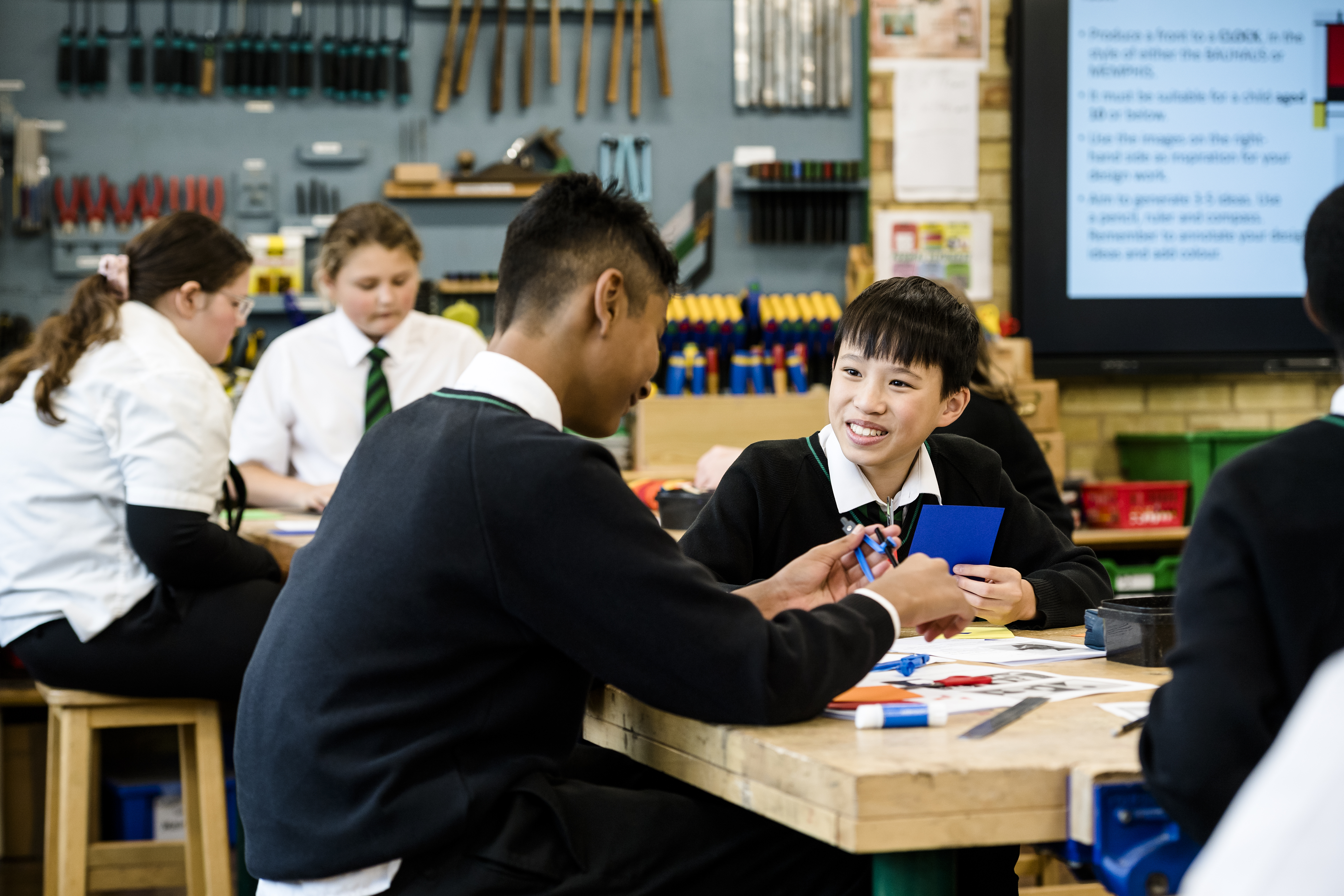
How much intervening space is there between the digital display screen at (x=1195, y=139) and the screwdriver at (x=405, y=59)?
2445 millimetres

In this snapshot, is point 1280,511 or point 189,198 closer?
point 1280,511

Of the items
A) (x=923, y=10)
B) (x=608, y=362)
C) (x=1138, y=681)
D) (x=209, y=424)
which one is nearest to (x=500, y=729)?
(x=608, y=362)

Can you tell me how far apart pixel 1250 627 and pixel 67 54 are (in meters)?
4.59

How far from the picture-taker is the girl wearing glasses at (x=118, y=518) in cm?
239

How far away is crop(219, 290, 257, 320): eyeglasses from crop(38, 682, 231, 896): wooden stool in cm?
88

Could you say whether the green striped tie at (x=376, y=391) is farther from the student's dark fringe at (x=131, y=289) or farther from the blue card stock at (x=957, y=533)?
the blue card stock at (x=957, y=533)

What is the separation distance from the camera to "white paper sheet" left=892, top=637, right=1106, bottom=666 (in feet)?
4.79

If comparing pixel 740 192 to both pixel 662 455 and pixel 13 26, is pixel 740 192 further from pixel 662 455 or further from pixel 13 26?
pixel 13 26

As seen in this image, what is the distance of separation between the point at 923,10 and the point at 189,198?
280cm

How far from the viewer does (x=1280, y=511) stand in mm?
902

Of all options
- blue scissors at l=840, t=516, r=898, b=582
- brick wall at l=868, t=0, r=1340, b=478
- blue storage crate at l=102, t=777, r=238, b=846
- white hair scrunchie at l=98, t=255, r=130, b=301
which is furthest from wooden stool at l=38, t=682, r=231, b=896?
brick wall at l=868, t=0, r=1340, b=478

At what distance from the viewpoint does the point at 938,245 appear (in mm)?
4812

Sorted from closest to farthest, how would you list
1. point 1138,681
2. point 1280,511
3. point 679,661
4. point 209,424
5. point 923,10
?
point 1280,511 → point 679,661 → point 1138,681 → point 209,424 → point 923,10

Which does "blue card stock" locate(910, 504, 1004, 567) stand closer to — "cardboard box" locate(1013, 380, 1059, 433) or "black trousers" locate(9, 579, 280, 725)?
"black trousers" locate(9, 579, 280, 725)
